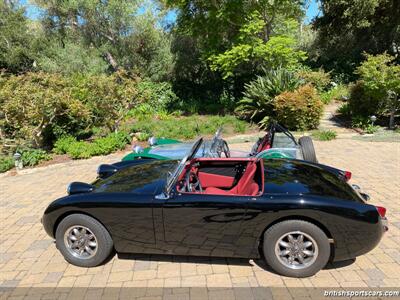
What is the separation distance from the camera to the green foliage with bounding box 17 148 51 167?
877cm

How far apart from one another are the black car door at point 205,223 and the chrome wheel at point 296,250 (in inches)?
14.0

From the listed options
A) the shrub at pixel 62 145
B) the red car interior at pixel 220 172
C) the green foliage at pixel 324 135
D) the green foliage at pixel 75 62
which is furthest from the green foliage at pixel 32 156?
the green foliage at pixel 324 135

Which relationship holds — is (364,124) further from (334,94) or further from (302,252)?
(302,252)

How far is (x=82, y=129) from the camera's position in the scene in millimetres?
11289

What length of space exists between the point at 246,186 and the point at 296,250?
31.0 inches

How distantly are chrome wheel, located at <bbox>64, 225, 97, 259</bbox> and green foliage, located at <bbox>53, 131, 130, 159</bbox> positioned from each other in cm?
566

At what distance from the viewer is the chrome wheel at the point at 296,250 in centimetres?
317

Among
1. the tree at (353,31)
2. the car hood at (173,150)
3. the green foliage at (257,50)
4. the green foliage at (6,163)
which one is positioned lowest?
the green foliage at (6,163)

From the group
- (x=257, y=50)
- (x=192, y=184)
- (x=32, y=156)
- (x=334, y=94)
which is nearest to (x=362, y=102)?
(x=257, y=50)

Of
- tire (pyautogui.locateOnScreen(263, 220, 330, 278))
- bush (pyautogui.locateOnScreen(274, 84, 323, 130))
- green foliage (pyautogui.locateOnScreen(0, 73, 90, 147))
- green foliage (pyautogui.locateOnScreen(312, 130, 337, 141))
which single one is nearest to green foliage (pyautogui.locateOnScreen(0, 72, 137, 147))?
green foliage (pyautogui.locateOnScreen(0, 73, 90, 147))

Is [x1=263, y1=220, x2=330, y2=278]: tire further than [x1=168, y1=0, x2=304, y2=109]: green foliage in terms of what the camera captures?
No

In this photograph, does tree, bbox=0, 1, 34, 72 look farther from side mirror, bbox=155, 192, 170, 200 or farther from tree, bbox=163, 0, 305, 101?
side mirror, bbox=155, 192, 170, 200

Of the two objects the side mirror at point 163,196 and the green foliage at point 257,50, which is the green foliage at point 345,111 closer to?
the green foliage at point 257,50

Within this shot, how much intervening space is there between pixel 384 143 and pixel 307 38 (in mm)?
15193
